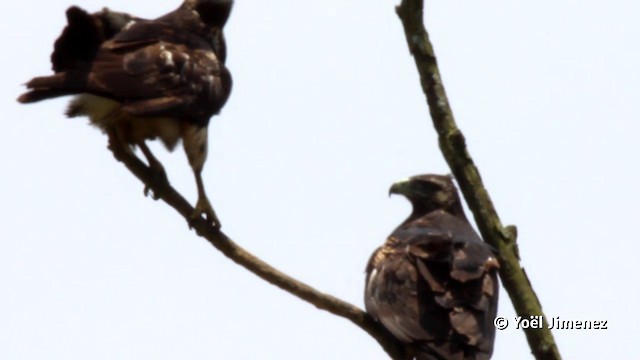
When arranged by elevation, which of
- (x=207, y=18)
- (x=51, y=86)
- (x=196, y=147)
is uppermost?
(x=207, y=18)

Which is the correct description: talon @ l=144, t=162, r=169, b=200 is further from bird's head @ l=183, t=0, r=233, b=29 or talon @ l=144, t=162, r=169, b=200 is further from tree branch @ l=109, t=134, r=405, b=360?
bird's head @ l=183, t=0, r=233, b=29

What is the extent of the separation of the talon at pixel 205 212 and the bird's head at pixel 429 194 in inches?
123

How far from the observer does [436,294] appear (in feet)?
23.5

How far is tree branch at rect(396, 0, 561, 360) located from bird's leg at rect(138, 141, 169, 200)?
6.16ft

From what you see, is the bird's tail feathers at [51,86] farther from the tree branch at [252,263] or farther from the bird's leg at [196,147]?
the bird's leg at [196,147]

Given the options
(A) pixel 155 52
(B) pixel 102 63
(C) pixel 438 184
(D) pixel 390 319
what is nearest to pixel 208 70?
(A) pixel 155 52

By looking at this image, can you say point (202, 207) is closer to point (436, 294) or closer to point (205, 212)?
point (205, 212)

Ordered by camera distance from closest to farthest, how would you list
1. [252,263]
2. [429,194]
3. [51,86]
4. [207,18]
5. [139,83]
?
→ [252,263] → [51,86] → [139,83] → [207,18] → [429,194]

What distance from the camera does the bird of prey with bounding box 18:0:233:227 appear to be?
22.7 ft

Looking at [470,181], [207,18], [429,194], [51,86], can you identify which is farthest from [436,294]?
[207,18]

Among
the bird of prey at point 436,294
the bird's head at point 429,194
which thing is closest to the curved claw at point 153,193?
the bird of prey at point 436,294

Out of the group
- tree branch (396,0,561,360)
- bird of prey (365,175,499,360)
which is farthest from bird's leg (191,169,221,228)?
tree branch (396,0,561,360)

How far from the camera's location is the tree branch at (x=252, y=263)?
19.6 ft

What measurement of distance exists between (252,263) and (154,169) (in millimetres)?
1471
